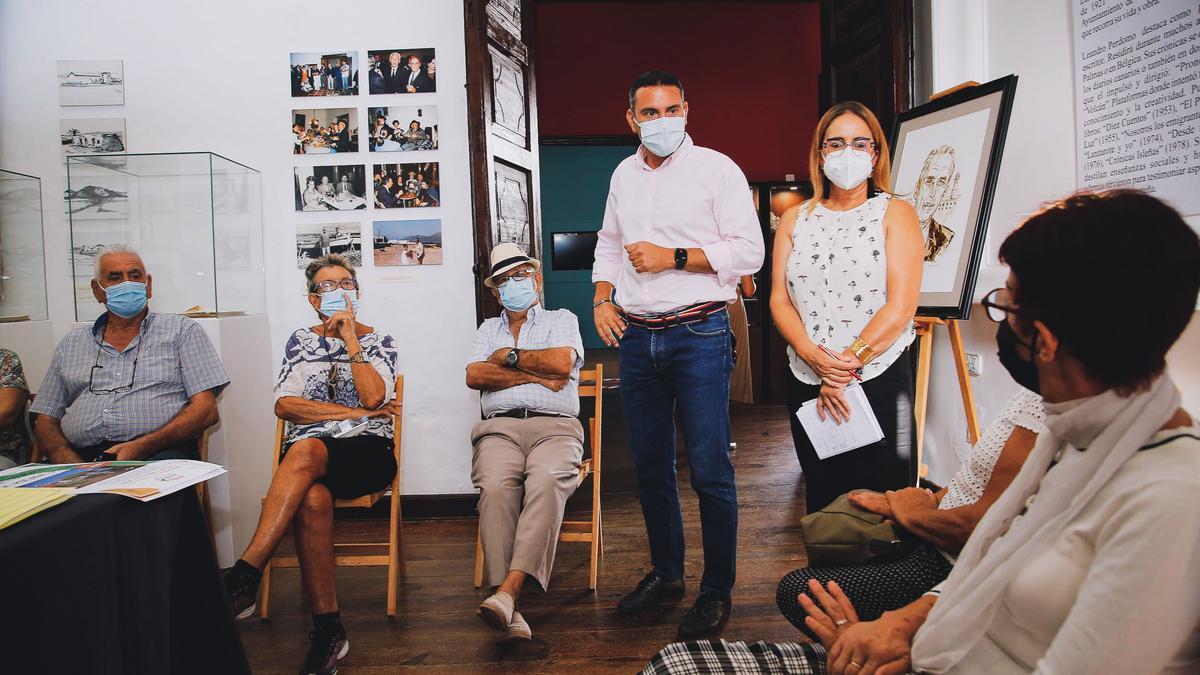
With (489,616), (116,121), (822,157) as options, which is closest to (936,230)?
(822,157)

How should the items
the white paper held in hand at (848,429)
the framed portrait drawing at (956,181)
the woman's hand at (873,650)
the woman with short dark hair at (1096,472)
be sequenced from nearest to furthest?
1. the woman with short dark hair at (1096,472)
2. the woman's hand at (873,650)
3. the white paper held in hand at (848,429)
4. the framed portrait drawing at (956,181)

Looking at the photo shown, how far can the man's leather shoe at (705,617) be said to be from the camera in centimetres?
230

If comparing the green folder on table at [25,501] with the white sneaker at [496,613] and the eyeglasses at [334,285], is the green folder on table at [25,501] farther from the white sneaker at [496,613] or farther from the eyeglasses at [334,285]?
the eyeglasses at [334,285]

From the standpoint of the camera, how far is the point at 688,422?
2.33 metres

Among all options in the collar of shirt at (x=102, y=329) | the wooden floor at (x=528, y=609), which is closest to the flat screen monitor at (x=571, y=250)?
the wooden floor at (x=528, y=609)

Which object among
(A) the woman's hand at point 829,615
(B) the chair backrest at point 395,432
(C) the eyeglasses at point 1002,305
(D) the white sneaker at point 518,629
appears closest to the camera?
(C) the eyeglasses at point 1002,305

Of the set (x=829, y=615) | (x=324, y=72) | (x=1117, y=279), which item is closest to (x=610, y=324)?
(x=829, y=615)

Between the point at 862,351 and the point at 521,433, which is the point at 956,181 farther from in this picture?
the point at 521,433

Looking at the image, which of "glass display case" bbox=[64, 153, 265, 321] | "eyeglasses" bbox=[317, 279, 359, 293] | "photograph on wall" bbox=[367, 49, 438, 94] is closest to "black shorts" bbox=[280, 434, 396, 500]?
"eyeglasses" bbox=[317, 279, 359, 293]

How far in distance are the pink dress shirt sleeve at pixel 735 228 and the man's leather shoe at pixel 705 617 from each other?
1.01 m

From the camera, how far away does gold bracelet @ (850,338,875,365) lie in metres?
2.00

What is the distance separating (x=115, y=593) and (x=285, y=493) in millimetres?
1110

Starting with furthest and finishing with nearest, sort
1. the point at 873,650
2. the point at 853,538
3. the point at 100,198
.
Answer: the point at 100,198
the point at 853,538
the point at 873,650

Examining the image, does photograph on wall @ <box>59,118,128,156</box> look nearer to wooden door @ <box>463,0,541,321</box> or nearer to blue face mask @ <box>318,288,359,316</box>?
blue face mask @ <box>318,288,359,316</box>
